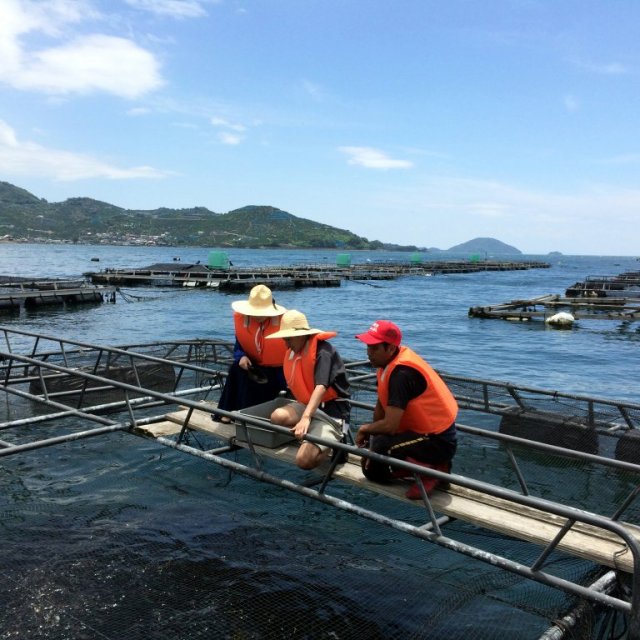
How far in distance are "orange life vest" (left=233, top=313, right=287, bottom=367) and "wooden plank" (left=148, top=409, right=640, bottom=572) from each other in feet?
5.70

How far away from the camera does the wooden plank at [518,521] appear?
505 cm

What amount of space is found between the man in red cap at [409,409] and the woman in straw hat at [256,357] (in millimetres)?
2448

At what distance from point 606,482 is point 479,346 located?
2390 centimetres

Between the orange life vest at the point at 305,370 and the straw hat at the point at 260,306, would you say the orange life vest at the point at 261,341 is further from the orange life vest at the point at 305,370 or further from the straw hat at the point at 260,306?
the orange life vest at the point at 305,370

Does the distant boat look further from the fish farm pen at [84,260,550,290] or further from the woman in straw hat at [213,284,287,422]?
the woman in straw hat at [213,284,287,422]

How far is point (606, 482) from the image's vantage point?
376 inches

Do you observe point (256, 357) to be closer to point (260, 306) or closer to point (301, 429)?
point (260, 306)

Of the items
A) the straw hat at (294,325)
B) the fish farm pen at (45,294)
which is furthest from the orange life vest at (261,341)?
the fish farm pen at (45,294)

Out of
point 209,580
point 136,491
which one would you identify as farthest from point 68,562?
point 136,491

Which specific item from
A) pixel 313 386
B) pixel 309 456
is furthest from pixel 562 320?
pixel 309 456

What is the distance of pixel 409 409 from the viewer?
5.91 meters

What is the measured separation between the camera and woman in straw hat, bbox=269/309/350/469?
21.4ft

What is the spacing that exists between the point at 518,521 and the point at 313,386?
2.71 meters

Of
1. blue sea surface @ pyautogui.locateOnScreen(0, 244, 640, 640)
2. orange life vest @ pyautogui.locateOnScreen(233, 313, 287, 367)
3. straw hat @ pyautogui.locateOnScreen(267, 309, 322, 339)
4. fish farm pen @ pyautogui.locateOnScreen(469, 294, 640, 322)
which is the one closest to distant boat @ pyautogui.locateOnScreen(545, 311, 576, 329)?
fish farm pen @ pyautogui.locateOnScreen(469, 294, 640, 322)
